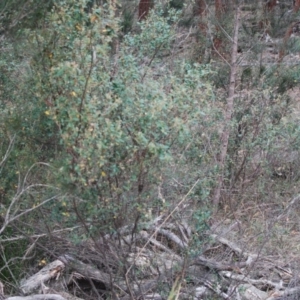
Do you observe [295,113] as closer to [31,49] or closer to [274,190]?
[274,190]

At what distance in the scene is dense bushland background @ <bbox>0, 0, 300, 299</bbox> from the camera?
3252 mm

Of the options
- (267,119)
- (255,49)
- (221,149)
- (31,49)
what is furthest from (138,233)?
(255,49)

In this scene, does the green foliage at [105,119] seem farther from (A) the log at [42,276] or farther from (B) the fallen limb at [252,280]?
(B) the fallen limb at [252,280]

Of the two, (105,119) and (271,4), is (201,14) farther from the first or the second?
(105,119)

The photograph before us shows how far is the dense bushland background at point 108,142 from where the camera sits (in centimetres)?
325

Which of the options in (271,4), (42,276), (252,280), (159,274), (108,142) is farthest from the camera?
(271,4)

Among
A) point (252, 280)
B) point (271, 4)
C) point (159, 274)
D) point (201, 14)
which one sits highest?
point (271, 4)

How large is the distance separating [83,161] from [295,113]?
4899mm

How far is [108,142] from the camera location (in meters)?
3.15

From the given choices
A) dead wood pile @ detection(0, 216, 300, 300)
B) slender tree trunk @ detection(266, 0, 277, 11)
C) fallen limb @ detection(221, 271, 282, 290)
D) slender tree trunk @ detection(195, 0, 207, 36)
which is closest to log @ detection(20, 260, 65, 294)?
dead wood pile @ detection(0, 216, 300, 300)

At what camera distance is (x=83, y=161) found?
313cm

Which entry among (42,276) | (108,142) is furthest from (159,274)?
(108,142)

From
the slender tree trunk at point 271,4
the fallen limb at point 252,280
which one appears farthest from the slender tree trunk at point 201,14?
the fallen limb at point 252,280

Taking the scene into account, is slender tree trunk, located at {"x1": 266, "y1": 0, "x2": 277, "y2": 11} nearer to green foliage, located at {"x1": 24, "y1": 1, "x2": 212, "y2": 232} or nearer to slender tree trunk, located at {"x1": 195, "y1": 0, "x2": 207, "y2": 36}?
slender tree trunk, located at {"x1": 195, "y1": 0, "x2": 207, "y2": 36}
